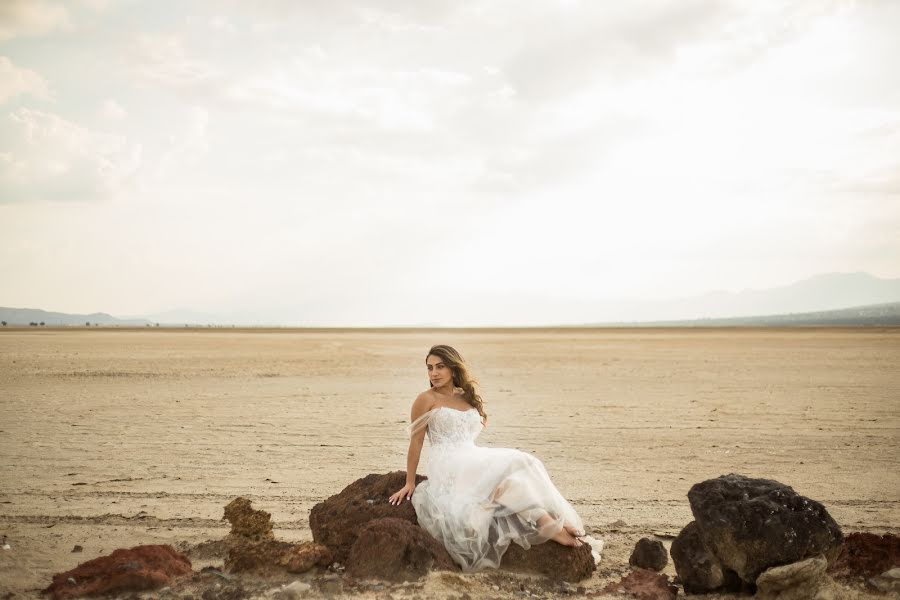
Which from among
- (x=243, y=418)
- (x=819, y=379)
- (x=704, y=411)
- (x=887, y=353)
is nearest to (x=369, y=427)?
(x=243, y=418)

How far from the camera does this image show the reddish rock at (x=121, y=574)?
4855mm

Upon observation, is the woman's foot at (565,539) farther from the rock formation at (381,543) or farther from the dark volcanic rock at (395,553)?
the dark volcanic rock at (395,553)

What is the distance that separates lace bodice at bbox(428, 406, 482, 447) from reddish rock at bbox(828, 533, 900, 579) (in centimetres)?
307

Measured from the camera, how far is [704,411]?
15.1 metres

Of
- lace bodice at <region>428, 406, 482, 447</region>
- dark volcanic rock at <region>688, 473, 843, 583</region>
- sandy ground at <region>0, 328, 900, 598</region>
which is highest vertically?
lace bodice at <region>428, 406, 482, 447</region>

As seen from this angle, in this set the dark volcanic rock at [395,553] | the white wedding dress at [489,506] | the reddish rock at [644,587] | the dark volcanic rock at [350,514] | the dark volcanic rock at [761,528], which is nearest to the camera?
the dark volcanic rock at [761,528]

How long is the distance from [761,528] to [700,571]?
0.59 m

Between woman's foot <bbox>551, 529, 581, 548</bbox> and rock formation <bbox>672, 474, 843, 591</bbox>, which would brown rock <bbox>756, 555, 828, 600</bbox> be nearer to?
rock formation <bbox>672, 474, 843, 591</bbox>

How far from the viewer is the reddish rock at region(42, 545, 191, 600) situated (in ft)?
15.9

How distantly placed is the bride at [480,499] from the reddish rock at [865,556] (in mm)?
1938

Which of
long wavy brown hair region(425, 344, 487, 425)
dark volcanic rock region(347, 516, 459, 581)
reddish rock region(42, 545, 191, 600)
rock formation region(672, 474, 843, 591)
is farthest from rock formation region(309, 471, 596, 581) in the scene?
reddish rock region(42, 545, 191, 600)

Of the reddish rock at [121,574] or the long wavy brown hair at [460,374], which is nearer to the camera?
the reddish rock at [121,574]

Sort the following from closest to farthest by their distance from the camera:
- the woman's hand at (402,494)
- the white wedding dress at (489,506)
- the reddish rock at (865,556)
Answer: the reddish rock at (865,556), the white wedding dress at (489,506), the woman's hand at (402,494)

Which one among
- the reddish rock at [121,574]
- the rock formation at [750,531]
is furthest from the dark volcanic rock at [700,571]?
the reddish rock at [121,574]
